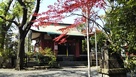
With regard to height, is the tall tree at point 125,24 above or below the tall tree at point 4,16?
below

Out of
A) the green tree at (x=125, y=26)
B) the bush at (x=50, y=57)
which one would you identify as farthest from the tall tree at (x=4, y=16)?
the green tree at (x=125, y=26)

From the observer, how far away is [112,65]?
10.8 meters

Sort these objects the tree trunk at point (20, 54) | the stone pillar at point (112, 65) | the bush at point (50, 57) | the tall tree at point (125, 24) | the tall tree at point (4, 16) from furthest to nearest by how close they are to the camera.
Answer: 1. the tall tree at point (4, 16)
2. the bush at point (50, 57)
3. the tree trunk at point (20, 54)
4. the stone pillar at point (112, 65)
5. the tall tree at point (125, 24)

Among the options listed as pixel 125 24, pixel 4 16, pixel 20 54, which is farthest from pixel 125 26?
pixel 4 16

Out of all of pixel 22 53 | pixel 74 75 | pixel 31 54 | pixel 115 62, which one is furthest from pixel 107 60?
pixel 31 54

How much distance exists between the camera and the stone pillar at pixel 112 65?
35.0 ft

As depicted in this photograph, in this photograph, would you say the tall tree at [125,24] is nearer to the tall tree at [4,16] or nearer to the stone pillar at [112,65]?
the stone pillar at [112,65]

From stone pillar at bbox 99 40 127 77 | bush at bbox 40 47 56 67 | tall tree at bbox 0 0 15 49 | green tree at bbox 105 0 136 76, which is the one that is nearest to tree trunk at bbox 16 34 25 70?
bush at bbox 40 47 56 67

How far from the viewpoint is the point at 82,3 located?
11992mm

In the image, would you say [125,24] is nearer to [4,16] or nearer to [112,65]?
[112,65]

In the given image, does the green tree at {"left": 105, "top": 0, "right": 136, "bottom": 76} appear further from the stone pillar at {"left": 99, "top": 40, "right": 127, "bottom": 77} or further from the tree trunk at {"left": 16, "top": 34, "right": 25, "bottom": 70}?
the tree trunk at {"left": 16, "top": 34, "right": 25, "bottom": 70}

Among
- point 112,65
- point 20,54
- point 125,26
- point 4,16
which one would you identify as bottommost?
point 112,65

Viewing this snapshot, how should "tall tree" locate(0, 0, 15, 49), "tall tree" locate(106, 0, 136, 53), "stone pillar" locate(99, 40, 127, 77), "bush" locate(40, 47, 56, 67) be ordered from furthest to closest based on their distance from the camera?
"tall tree" locate(0, 0, 15, 49), "bush" locate(40, 47, 56, 67), "stone pillar" locate(99, 40, 127, 77), "tall tree" locate(106, 0, 136, 53)

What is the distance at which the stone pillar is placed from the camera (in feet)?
35.0
